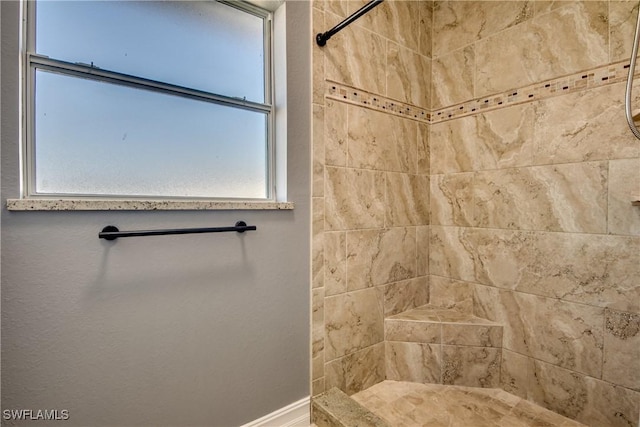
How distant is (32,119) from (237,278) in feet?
2.96

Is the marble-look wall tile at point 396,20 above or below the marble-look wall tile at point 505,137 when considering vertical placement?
above

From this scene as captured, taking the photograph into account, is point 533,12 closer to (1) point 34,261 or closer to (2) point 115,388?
(1) point 34,261

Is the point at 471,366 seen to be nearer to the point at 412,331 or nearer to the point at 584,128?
the point at 412,331

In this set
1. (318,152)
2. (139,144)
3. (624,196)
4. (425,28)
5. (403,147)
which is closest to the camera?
(139,144)

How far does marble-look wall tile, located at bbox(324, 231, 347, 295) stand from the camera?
156 cm

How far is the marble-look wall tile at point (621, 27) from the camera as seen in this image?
1.29 m

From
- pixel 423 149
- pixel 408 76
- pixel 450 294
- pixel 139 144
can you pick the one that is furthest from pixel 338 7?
pixel 450 294

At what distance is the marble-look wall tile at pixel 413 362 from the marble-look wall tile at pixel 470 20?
1933mm

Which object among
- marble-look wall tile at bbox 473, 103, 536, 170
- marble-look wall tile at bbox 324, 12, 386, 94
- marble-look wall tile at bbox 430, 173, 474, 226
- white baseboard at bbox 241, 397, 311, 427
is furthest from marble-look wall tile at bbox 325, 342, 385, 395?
marble-look wall tile at bbox 324, 12, 386, 94

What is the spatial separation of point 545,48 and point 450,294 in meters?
1.52

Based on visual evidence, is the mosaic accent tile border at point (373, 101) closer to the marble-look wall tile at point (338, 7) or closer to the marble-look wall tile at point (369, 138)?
the marble-look wall tile at point (369, 138)

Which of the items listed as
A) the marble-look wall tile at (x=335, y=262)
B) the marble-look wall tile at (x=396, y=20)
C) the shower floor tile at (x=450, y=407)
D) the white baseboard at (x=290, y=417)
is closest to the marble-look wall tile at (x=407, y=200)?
the marble-look wall tile at (x=335, y=262)

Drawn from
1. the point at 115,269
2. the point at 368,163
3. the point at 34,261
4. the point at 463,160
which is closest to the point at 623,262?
the point at 463,160

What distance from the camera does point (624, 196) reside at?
51.9 inches
